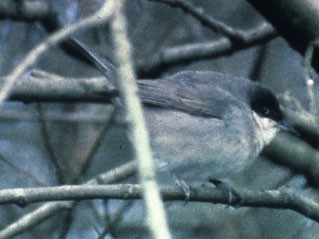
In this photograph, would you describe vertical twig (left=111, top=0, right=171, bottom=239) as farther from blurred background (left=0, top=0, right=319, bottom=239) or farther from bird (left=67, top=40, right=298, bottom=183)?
blurred background (left=0, top=0, right=319, bottom=239)

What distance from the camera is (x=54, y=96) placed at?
4.59 meters

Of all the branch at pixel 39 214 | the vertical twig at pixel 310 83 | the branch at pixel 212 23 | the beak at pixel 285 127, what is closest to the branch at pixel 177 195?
the vertical twig at pixel 310 83

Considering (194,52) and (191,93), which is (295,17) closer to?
(191,93)

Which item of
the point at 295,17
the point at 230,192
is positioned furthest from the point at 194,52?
the point at 230,192

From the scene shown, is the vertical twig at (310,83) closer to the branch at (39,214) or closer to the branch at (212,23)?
the branch at (212,23)

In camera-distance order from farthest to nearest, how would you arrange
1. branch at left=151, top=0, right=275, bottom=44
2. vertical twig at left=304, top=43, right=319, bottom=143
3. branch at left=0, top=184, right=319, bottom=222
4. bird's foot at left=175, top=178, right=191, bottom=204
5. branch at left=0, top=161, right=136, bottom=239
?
branch at left=151, top=0, right=275, bottom=44
branch at left=0, top=161, right=136, bottom=239
bird's foot at left=175, top=178, right=191, bottom=204
vertical twig at left=304, top=43, right=319, bottom=143
branch at left=0, top=184, right=319, bottom=222

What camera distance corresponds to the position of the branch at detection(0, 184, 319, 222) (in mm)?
3121

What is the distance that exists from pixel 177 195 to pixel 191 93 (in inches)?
46.6

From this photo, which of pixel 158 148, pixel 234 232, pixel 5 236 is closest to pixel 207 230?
pixel 234 232

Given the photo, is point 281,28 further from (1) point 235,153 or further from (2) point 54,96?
(2) point 54,96

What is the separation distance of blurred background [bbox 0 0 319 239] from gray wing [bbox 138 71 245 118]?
10.3 inches

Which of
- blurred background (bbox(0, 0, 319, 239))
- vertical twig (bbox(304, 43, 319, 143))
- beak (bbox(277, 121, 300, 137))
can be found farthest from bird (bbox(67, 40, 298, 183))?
vertical twig (bbox(304, 43, 319, 143))

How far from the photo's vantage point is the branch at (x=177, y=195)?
312 cm

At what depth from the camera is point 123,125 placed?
17.2 ft
